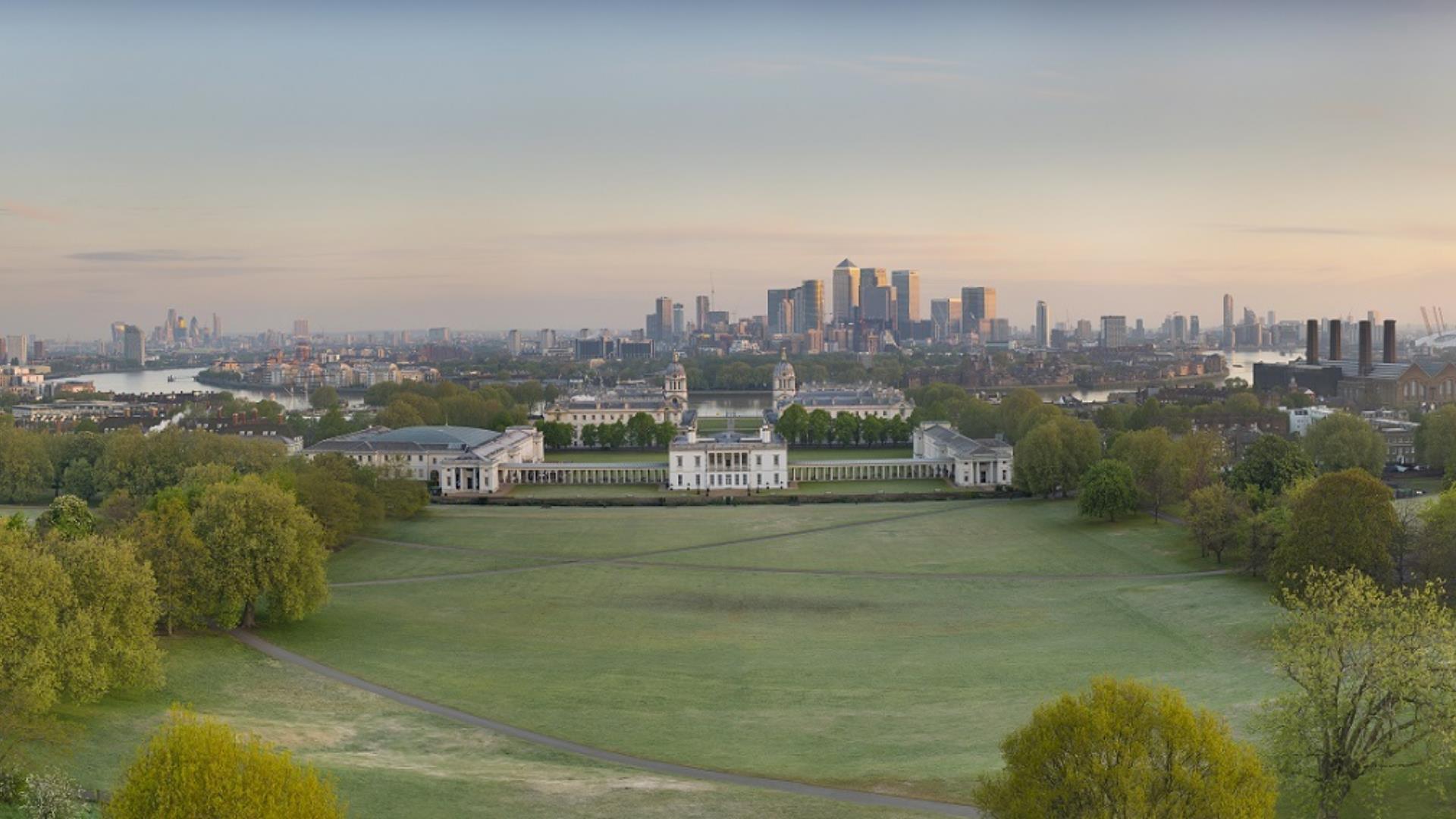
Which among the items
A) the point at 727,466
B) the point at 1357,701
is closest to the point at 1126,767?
the point at 1357,701

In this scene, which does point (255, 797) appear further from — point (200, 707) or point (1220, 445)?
point (1220, 445)

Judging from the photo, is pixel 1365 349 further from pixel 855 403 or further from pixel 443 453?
pixel 443 453

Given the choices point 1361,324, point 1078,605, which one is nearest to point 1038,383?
point 1361,324

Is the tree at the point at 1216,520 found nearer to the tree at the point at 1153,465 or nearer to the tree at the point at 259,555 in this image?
the tree at the point at 1153,465

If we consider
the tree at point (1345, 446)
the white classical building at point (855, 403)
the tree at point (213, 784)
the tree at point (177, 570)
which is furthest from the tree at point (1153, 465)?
the tree at point (213, 784)

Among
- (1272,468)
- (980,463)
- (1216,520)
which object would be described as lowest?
(980,463)

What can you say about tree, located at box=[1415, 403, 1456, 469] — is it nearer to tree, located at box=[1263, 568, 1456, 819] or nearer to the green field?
the green field
